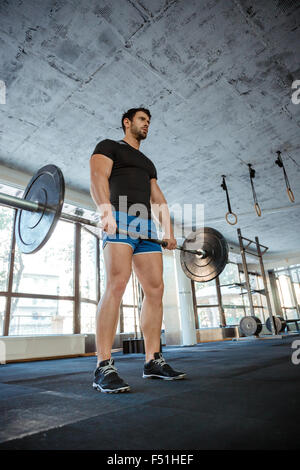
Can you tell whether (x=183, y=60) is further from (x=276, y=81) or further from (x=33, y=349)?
(x=33, y=349)

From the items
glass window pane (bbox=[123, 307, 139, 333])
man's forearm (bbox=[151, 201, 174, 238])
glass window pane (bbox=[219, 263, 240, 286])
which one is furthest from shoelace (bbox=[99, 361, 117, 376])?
glass window pane (bbox=[219, 263, 240, 286])

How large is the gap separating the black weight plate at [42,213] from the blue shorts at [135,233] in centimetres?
28

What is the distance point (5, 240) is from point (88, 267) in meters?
1.67

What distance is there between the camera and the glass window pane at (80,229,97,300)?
18.2 feet

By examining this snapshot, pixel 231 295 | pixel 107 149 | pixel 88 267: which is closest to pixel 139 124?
pixel 107 149

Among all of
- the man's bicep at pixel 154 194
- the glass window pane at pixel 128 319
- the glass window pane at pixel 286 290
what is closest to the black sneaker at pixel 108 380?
the man's bicep at pixel 154 194

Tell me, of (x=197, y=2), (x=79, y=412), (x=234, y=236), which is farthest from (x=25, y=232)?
(x=234, y=236)

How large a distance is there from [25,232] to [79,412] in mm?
986

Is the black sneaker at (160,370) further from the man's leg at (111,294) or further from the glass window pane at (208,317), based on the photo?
the glass window pane at (208,317)

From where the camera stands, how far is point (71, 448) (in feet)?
2.04

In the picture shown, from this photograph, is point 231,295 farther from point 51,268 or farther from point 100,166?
point 100,166

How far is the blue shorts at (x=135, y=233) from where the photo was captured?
1.49 m

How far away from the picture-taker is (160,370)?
1.49 m

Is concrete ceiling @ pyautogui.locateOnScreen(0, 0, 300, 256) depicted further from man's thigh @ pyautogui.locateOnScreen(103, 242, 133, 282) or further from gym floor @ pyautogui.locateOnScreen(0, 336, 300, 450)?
gym floor @ pyautogui.locateOnScreen(0, 336, 300, 450)
